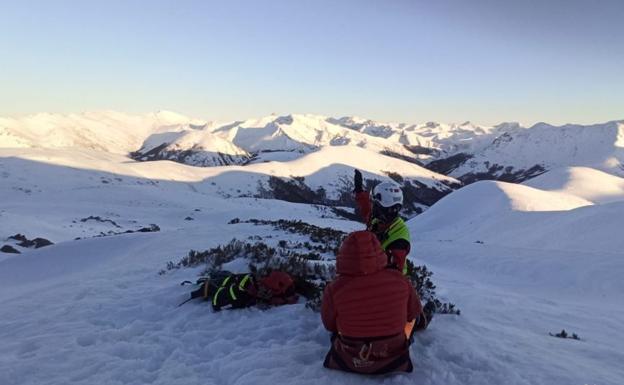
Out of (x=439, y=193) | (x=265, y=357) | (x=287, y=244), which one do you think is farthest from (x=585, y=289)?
(x=439, y=193)

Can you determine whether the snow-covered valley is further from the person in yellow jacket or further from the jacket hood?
the jacket hood

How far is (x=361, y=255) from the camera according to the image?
482 cm

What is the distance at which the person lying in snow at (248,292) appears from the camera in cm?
781

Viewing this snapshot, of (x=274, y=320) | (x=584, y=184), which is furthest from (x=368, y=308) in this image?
(x=584, y=184)

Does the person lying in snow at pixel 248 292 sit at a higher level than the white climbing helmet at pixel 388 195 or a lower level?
lower

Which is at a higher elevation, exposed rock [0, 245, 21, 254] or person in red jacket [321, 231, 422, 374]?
person in red jacket [321, 231, 422, 374]

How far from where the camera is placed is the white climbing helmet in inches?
246

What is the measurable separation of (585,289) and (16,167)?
88.1 m

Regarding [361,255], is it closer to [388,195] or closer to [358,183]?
[388,195]

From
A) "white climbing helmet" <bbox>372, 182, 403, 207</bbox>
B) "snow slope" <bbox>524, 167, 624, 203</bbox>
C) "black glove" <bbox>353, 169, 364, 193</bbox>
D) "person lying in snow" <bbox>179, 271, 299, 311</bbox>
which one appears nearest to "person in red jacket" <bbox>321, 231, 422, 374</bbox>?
"white climbing helmet" <bbox>372, 182, 403, 207</bbox>

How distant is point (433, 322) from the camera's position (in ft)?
21.9

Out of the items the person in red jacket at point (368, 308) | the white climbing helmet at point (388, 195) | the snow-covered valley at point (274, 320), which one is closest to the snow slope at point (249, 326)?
the snow-covered valley at point (274, 320)

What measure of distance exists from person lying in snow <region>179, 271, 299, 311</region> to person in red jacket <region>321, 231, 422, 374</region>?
112 inches

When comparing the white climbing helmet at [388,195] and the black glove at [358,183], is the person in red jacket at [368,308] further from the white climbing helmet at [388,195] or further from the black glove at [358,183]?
the black glove at [358,183]
